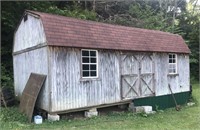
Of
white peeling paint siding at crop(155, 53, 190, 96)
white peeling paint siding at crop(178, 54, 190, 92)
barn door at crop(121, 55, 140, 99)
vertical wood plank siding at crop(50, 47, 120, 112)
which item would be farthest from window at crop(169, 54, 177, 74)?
vertical wood plank siding at crop(50, 47, 120, 112)

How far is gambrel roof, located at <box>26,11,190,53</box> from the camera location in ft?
31.2

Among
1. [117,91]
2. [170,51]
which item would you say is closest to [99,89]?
[117,91]

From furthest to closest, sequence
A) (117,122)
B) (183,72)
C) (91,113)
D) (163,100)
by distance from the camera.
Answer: (183,72)
(163,100)
(91,113)
(117,122)

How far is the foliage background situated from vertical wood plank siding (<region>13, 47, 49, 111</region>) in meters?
2.11

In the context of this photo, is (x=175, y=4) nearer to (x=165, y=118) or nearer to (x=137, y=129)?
(x=165, y=118)

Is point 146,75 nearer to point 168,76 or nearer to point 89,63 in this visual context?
point 168,76

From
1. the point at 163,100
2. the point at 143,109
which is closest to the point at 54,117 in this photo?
the point at 143,109

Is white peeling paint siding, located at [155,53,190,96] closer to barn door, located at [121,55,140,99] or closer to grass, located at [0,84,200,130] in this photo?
barn door, located at [121,55,140,99]

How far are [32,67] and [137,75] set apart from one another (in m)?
5.14

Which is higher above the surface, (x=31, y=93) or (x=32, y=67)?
(x=32, y=67)

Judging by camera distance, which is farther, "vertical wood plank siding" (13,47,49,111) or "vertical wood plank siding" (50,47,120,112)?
"vertical wood plank siding" (13,47,49,111)

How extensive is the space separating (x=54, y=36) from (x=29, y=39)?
2.42m

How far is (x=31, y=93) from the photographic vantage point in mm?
10070

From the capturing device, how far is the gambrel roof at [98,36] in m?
9.52
